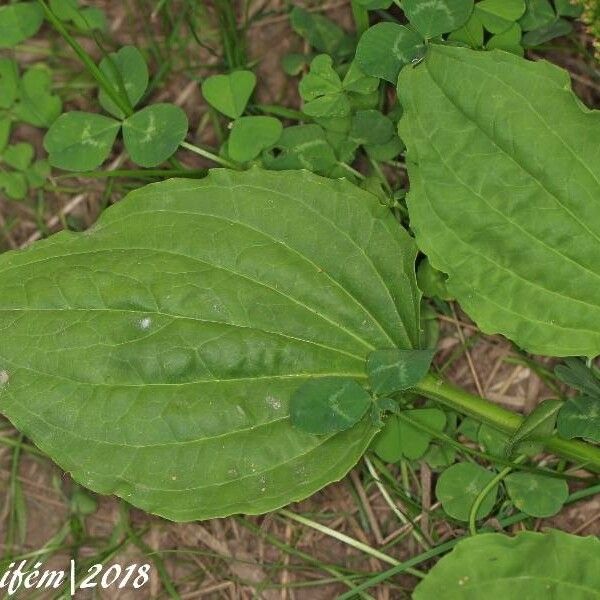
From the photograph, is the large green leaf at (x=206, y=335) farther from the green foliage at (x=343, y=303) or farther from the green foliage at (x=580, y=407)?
the green foliage at (x=580, y=407)

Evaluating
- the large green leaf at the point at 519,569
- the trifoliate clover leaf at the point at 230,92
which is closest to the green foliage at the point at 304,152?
the trifoliate clover leaf at the point at 230,92

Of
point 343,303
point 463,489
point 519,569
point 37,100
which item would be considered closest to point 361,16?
point 343,303

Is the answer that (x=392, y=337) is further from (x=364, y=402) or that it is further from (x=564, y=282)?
(x=564, y=282)

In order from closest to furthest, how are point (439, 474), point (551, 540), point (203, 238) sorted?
point (551, 540) → point (203, 238) → point (439, 474)

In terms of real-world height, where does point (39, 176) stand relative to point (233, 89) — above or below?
below

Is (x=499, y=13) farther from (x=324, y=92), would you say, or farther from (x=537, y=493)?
(x=537, y=493)

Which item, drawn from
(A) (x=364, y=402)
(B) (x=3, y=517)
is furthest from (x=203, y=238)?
(B) (x=3, y=517)

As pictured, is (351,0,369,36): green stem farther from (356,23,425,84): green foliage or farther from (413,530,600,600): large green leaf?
(413,530,600,600): large green leaf
